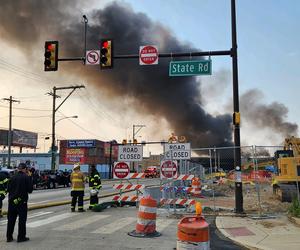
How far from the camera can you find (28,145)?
94938 millimetres

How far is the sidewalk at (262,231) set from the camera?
27.5ft

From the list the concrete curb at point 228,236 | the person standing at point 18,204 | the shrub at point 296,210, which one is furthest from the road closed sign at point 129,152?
the person standing at point 18,204

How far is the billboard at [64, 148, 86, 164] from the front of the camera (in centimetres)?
7538

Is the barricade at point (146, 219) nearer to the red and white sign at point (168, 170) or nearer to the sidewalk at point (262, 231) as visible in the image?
the sidewalk at point (262, 231)

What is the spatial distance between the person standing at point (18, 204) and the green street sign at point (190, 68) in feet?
28.8

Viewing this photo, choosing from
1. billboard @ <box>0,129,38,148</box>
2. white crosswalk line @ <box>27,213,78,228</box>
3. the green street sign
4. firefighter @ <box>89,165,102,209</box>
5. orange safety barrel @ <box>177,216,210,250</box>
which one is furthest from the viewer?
billboard @ <box>0,129,38,148</box>

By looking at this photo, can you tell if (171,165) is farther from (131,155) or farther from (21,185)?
(21,185)

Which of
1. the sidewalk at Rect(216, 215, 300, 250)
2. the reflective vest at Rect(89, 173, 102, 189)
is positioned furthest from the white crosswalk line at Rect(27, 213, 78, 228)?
the sidewalk at Rect(216, 215, 300, 250)

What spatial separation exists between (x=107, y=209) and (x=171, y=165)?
2990 millimetres

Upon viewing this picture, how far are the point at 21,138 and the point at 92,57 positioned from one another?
263 feet

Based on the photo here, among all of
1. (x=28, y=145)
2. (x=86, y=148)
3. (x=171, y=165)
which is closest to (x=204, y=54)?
(x=171, y=165)

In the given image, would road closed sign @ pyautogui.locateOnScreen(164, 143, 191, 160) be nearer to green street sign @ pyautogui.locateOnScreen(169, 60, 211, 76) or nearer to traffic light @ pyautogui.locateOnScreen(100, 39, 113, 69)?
green street sign @ pyautogui.locateOnScreen(169, 60, 211, 76)

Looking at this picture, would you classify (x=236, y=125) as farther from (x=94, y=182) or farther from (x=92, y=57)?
(x=92, y=57)

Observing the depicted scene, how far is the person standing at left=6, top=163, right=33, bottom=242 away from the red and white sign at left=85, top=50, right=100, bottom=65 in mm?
8700
